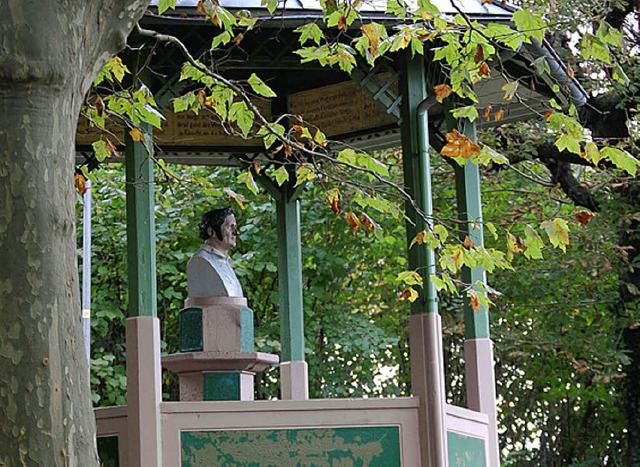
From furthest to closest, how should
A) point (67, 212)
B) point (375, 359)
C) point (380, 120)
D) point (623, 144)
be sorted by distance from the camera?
point (375, 359), point (623, 144), point (380, 120), point (67, 212)

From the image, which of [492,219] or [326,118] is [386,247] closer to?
[492,219]

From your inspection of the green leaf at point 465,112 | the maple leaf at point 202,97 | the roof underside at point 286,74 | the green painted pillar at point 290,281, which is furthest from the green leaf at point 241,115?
the green painted pillar at point 290,281

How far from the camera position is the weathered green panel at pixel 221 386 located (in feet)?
33.0

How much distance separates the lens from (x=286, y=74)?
12.9m

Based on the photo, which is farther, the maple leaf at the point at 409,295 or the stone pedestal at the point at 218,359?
the stone pedestal at the point at 218,359

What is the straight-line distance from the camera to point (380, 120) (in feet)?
40.9

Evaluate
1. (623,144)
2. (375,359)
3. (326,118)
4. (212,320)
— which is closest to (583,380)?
(375,359)

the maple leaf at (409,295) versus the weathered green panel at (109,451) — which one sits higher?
the maple leaf at (409,295)

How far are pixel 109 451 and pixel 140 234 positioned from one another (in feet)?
5.52

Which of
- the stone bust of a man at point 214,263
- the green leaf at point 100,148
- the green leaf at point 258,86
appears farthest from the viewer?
the stone bust of a man at point 214,263

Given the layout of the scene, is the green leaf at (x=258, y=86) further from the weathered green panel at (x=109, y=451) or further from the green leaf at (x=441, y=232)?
the weathered green panel at (x=109, y=451)

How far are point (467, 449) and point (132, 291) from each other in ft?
10.2

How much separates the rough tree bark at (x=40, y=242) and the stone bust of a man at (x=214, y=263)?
5.13 metres

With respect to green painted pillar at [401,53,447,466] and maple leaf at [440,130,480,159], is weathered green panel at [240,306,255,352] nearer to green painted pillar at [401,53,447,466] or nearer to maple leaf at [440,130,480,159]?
green painted pillar at [401,53,447,466]
